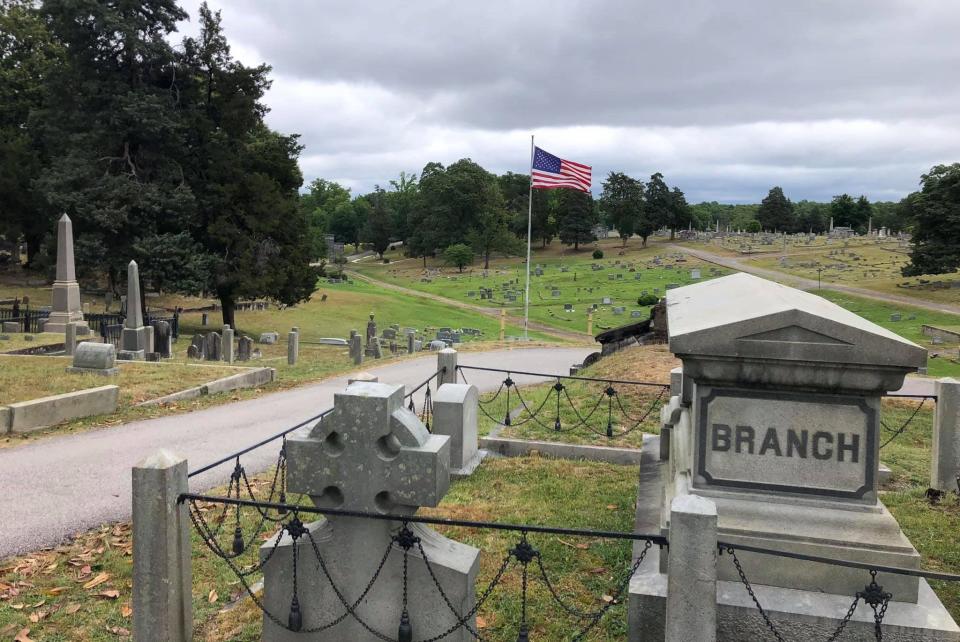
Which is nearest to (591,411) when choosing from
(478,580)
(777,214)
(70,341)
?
(478,580)

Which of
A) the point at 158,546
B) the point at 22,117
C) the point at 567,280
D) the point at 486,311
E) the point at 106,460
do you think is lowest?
the point at 486,311

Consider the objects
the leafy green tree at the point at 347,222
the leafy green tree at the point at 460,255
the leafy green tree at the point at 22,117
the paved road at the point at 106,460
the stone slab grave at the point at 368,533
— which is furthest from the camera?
the leafy green tree at the point at 347,222

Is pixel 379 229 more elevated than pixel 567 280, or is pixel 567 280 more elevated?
pixel 379 229

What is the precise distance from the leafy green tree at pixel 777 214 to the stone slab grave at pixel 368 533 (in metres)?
109

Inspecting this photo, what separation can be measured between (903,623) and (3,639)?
20.0ft

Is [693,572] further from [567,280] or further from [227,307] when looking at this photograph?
[567,280]

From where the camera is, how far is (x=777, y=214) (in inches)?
4080

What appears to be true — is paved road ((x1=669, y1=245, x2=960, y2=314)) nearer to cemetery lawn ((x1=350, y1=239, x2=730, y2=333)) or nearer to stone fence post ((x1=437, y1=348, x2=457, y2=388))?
cemetery lawn ((x1=350, y1=239, x2=730, y2=333))

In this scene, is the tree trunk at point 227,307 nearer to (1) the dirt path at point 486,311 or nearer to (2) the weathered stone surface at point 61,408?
(1) the dirt path at point 486,311

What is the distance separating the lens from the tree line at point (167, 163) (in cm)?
2988

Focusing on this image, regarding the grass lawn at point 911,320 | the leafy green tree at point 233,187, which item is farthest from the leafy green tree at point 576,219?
the leafy green tree at point 233,187

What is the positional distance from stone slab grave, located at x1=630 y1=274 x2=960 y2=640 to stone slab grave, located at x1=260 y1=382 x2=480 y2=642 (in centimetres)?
137

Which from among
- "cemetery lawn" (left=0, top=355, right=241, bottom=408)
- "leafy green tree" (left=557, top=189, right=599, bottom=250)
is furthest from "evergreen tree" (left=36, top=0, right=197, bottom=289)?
"leafy green tree" (left=557, top=189, right=599, bottom=250)

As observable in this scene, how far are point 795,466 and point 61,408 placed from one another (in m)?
11.1
